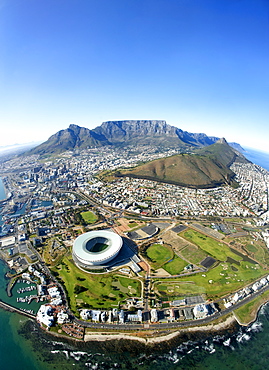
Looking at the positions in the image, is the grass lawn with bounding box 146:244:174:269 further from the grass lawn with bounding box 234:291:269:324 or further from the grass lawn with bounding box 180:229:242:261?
the grass lawn with bounding box 234:291:269:324

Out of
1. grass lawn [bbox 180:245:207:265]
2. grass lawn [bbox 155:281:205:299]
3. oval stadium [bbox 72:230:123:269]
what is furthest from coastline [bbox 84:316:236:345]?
grass lawn [bbox 180:245:207:265]

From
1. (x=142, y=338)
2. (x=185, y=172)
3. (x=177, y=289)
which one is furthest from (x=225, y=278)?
(x=185, y=172)

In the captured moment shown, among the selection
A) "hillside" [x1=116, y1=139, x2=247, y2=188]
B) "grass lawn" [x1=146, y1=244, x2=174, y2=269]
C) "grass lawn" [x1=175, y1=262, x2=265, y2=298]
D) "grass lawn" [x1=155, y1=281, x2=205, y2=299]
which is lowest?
"grass lawn" [x1=175, y1=262, x2=265, y2=298]

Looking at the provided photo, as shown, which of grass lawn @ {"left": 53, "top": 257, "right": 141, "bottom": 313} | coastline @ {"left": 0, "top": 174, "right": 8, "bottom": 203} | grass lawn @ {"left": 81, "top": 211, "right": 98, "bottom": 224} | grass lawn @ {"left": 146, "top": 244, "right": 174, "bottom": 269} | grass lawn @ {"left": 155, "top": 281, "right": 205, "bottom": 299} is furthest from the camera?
coastline @ {"left": 0, "top": 174, "right": 8, "bottom": 203}

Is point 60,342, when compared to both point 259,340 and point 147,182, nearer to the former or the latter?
point 259,340

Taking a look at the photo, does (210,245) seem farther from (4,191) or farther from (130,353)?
(4,191)
